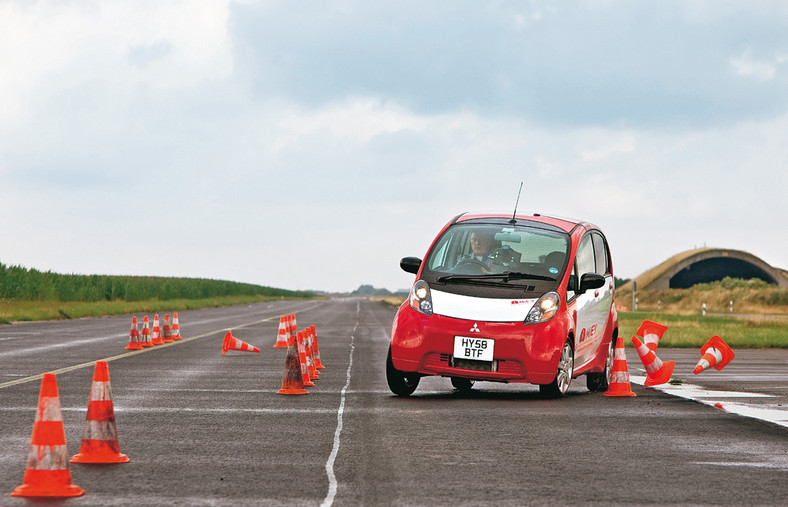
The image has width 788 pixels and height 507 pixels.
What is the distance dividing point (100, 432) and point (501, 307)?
17.6ft

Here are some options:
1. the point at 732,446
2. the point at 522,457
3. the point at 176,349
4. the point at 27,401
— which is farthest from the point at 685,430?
the point at 176,349

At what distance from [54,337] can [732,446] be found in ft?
69.3

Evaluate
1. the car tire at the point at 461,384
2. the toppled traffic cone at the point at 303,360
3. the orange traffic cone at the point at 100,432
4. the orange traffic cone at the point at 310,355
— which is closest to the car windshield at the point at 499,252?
the car tire at the point at 461,384

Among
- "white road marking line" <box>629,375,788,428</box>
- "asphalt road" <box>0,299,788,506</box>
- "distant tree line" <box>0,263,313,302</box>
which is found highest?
"distant tree line" <box>0,263,313,302</box>

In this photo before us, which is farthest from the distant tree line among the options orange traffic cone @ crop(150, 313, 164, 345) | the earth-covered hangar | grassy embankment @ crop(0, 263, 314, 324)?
the earth-covered hangar

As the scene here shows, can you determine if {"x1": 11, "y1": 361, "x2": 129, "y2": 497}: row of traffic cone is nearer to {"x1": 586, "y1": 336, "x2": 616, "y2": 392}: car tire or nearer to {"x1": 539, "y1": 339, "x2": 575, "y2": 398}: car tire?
{"x1": 539, "y1": 339, "x2": 575, "y2": 398}: car tire

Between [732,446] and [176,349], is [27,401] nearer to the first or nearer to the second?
[732,446]

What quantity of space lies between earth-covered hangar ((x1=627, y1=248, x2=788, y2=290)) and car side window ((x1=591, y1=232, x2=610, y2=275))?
229 feet

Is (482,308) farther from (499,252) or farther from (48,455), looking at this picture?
(48,455)

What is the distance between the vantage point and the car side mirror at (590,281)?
1237cm

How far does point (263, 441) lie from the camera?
8.57m

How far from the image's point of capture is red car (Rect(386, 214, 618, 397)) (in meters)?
11.5

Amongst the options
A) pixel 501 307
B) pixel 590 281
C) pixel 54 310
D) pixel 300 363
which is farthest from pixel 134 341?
pixel 54 310

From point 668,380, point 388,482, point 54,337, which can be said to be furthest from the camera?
point 54,337
